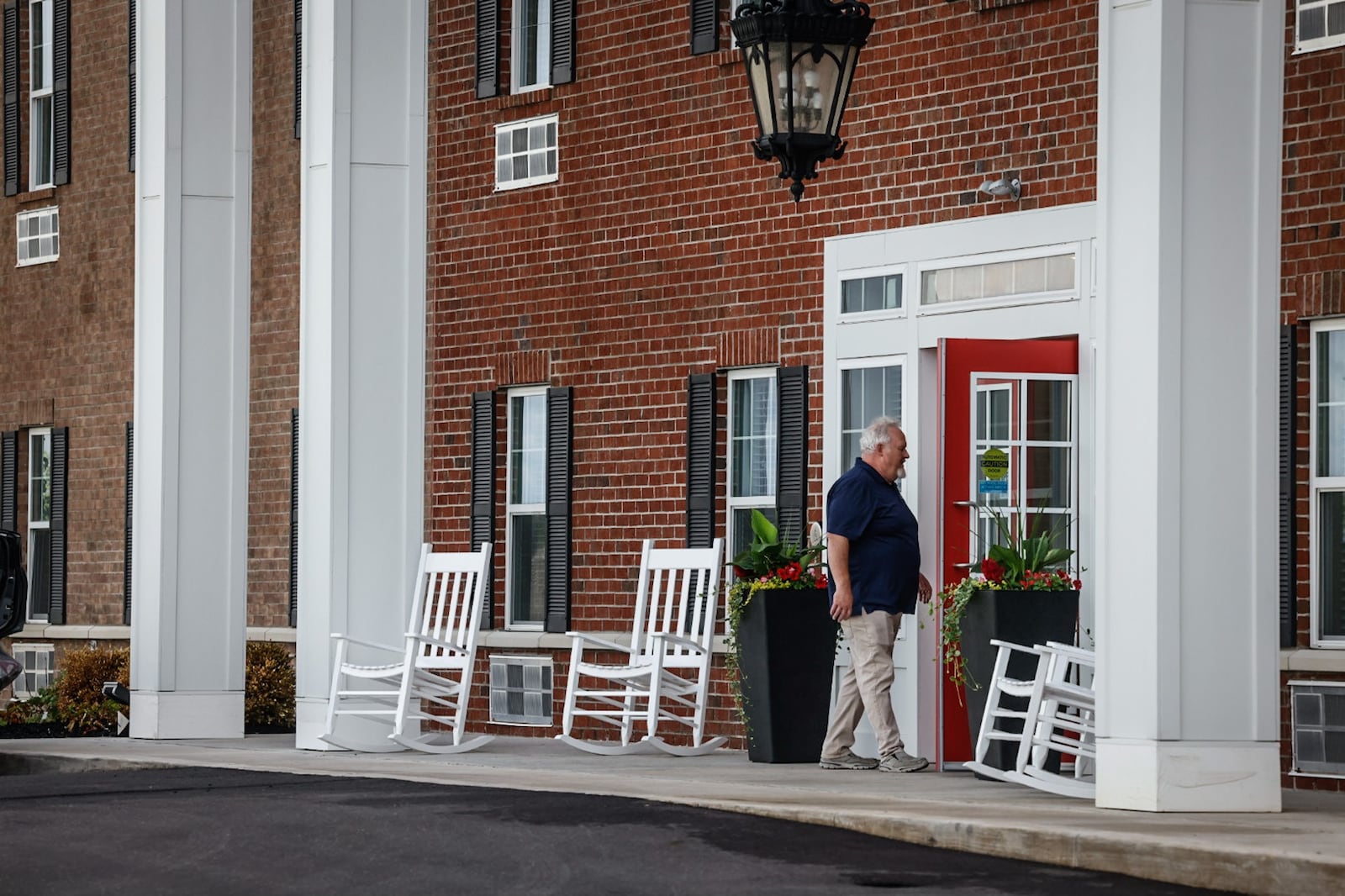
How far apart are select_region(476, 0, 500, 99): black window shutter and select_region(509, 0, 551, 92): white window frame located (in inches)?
3.9

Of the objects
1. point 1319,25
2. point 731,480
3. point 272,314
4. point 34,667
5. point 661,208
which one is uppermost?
point 1319,25

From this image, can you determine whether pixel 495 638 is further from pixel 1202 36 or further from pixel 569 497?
pixel 1202 36

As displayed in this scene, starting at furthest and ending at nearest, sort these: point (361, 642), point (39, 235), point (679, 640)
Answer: point (39, 235)
point (679, 640)
point (361, 642)

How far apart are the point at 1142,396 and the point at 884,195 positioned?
4455 millimetres

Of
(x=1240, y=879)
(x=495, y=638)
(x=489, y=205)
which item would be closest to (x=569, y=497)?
(x=495, y=638)

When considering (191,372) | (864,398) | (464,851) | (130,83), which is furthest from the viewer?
(130,83)

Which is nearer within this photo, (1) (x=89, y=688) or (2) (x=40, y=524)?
(1) (x=89, y=688)

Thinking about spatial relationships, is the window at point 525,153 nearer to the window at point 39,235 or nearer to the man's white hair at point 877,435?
the man's white hair at point 877,435

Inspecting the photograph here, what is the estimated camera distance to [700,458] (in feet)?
46.4

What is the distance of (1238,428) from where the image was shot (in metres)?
8.82

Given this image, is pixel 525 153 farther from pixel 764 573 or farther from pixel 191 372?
pixel 764 573

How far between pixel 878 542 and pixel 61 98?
11.8m

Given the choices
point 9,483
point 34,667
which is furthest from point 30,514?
point 34,667

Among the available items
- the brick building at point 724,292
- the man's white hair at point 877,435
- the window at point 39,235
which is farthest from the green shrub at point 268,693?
the window at point 39,235
